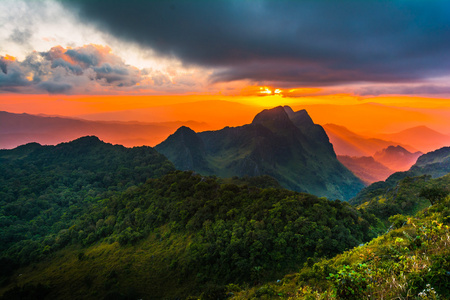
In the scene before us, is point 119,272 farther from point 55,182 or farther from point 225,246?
point 55,182

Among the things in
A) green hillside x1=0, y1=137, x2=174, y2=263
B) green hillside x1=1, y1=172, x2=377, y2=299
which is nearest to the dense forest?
green hillside x1=1, y1=172, x2=377, y2=299

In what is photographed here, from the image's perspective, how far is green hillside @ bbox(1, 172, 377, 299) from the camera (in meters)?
30.5

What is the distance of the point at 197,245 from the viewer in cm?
3691

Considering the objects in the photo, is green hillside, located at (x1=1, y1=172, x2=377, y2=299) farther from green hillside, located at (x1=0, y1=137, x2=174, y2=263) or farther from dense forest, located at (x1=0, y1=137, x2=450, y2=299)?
green hillside, located at (x1=0, y1=137, x2=174, y2=263)

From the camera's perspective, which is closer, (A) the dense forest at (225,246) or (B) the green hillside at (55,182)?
(A) the dense forest at (225,246)

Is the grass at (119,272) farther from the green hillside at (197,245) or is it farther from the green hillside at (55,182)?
the green hillside at (55,182)

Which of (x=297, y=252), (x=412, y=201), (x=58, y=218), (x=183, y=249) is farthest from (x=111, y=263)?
(x=412, y=201)

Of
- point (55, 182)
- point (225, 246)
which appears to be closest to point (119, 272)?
point (225, 246)

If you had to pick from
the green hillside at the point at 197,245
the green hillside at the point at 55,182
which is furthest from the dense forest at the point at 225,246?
the green hillside at the point at 55,182

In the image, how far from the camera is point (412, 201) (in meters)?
62.1

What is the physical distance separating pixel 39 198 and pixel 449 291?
116 metres

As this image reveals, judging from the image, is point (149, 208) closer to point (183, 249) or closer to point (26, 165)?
point (183, 249)

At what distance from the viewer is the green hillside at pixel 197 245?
3055cm

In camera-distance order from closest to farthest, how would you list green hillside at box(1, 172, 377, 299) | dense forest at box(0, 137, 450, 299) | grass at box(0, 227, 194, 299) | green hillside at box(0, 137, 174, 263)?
dense forest at box(0, 137, 450, 299) < green hillside at box(1, 172, 377, 299) < grass at box(0, 227, 194, 299) < green hillside at box(0, 137, 174, 263)
